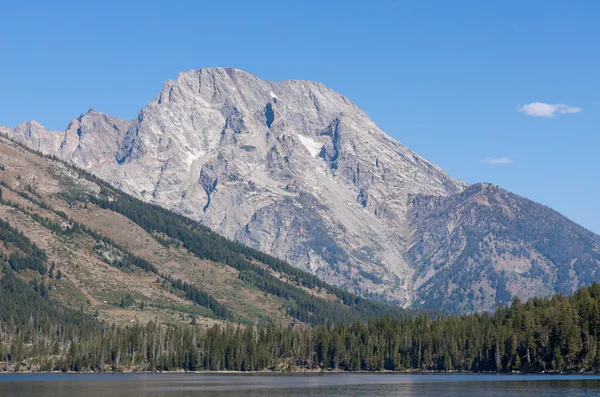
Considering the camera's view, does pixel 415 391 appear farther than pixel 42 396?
Yes

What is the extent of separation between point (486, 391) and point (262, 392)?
4868 cm

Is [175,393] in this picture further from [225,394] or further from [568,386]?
[568,386]

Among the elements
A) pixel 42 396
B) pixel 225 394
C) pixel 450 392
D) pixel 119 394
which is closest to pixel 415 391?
pixel 450 392

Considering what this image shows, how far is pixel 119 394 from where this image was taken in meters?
194

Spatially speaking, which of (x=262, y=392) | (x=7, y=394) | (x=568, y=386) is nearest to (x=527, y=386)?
(x=568, y=386)

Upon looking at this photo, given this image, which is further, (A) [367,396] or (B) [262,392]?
(B) [262,392]

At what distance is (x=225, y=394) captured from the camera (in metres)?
194

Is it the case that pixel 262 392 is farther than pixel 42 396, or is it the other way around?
pixel 262 392

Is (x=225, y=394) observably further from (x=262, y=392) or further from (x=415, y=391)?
(x=415, y=391)

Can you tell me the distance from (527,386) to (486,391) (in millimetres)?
14319

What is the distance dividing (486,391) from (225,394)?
55326 millimetres

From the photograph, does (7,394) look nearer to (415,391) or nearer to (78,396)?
(78,396)

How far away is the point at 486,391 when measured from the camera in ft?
616

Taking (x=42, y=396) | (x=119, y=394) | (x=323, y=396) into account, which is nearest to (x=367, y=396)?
(x=323, y=396)
